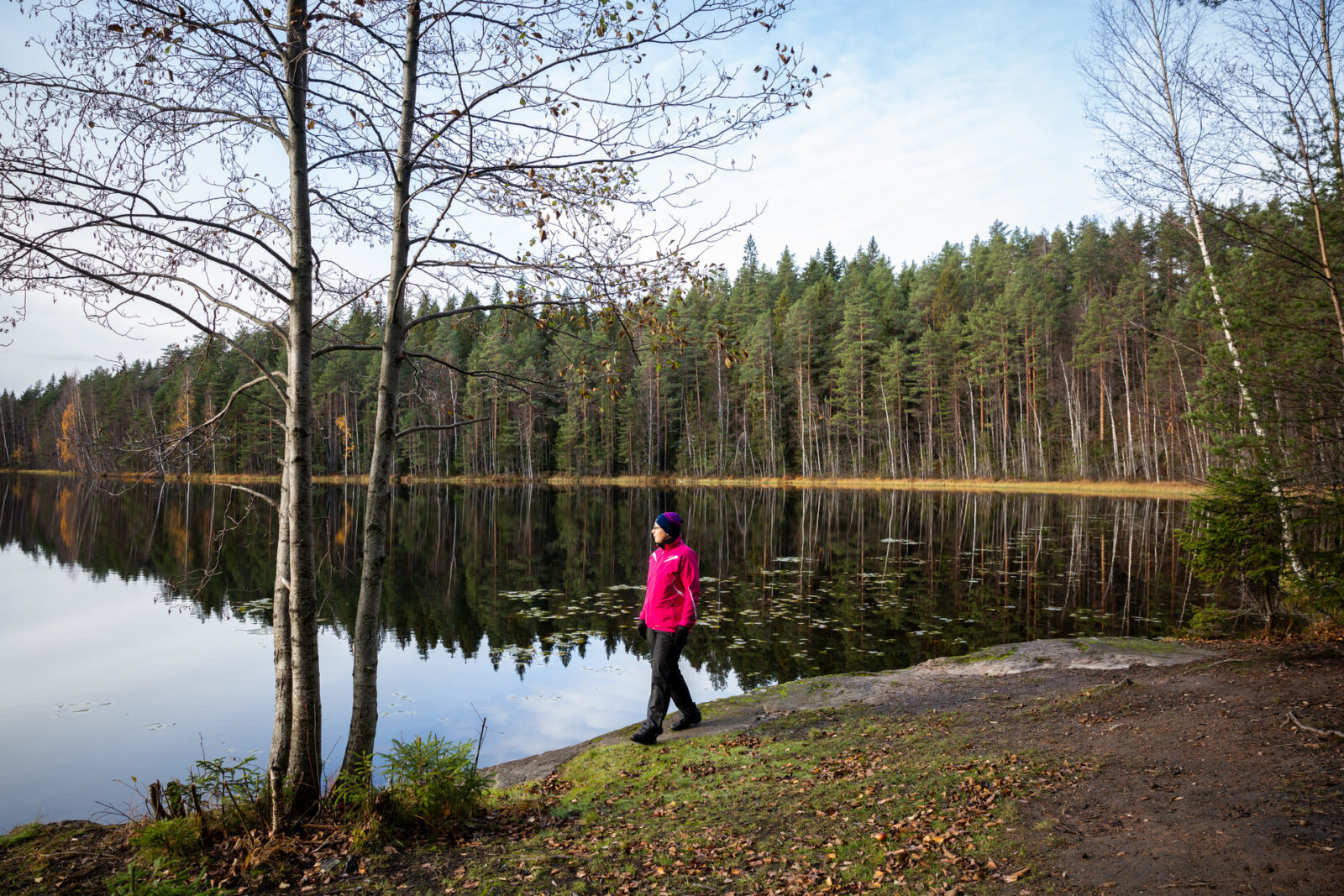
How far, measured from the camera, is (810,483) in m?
61.1

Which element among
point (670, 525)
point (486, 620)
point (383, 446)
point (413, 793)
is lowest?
point (486, 620)

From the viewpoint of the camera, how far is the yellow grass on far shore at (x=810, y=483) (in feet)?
150

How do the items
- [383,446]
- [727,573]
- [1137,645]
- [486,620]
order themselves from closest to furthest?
[383,446] → [1137,645] → [486,620] → [727,573]

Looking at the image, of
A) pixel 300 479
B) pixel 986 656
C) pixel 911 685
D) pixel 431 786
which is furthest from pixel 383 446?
pixel 986 656

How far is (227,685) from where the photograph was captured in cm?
1115

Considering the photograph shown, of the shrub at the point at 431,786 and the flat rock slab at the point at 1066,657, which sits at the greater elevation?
the shrub at the point at 431,786

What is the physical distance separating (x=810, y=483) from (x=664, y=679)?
181ft

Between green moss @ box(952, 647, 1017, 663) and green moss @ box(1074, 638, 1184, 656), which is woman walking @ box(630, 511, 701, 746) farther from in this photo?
green moss @ box(1074, 638, 1184, 656)

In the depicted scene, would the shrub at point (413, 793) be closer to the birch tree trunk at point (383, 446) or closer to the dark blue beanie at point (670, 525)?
the birch tree trunk at point (383, 446)

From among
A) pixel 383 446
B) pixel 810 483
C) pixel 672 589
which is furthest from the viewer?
pixel 810 483

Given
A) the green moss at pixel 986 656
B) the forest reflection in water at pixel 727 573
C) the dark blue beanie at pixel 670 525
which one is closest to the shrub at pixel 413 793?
the forest reflection in water at pixel 727 573

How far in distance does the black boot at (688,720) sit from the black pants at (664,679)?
7 cm

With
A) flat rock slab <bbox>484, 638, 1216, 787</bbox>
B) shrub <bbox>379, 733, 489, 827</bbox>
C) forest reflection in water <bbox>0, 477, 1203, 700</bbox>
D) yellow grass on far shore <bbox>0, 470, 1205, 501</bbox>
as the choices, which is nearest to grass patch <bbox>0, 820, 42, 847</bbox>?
forest reflection in water <bbox>0, 477, 1203, 700</bbox>

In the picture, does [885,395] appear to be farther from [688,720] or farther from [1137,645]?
[688,720]
